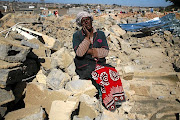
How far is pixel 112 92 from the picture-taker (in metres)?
2.58

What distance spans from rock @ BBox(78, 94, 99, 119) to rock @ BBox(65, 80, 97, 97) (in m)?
0.25

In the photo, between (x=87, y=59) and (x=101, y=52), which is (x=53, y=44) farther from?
(x=101, y=52)

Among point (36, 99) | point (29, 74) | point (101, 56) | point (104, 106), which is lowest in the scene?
point (104, 106)

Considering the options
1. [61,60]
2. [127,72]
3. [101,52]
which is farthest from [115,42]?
[101,52]

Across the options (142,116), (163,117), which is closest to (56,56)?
(142,116)

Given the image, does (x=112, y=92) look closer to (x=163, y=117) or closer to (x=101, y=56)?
(x=101, y=56)

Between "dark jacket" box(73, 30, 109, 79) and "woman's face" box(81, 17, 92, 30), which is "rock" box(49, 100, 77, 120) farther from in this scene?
"woman's face" box(81, 17, 92, 30)

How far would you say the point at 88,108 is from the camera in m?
2.28

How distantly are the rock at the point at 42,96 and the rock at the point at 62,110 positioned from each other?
263mm

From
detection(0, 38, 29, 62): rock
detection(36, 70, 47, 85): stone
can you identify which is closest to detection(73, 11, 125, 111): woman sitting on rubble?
detection(36, 70, 47, 85): stone

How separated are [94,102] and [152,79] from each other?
260 cm

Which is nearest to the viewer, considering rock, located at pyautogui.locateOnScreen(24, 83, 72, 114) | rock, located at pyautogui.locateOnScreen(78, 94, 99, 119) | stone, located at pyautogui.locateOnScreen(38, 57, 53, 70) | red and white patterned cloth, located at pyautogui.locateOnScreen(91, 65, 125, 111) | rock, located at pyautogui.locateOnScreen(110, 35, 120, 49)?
rock, located at pyautogui.locateOnScreen(78, 94, 99, 119)

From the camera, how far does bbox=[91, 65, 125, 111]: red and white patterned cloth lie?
2568 millimetres

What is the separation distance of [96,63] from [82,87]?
542mm
